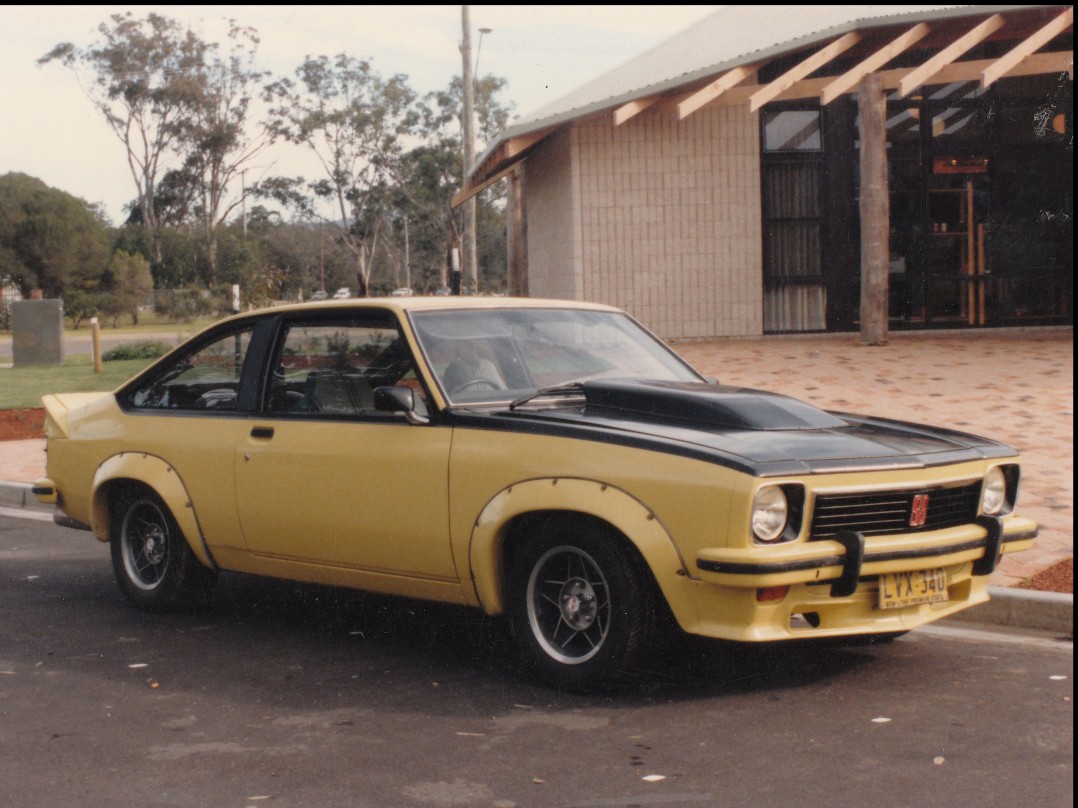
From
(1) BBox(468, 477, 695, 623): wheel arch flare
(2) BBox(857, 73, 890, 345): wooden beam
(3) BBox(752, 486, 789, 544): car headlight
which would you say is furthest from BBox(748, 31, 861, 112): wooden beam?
(3) BBox(752, 486, 789, 544): car headlight

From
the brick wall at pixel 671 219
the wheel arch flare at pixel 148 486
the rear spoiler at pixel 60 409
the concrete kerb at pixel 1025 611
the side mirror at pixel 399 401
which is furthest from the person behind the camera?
the brick wall at pixel 671 219

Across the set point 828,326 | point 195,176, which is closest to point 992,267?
point 828,326

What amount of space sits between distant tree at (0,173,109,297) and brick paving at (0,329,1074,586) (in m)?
44.1

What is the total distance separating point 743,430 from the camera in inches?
213

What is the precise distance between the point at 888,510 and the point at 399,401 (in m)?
2.02

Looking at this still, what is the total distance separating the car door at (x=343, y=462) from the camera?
5848 millimetres

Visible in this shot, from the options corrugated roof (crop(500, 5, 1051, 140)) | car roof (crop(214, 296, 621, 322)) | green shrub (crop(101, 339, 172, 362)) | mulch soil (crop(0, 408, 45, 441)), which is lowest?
mulch soil (crop(0, 408, 45, 441))

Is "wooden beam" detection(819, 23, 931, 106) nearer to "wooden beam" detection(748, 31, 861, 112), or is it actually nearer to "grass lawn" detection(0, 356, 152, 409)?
"wooden beam" detection(748, 31, 861, 112)

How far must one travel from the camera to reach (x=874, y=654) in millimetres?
6066

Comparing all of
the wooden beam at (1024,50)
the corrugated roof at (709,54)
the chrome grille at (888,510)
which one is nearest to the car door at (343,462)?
the chrome grille at (888,510)

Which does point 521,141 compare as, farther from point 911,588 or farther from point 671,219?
point 911,588

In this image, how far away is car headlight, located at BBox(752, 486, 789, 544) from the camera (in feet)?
16.3

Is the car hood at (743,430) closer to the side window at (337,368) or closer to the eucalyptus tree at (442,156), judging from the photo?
the side window at (337,368)

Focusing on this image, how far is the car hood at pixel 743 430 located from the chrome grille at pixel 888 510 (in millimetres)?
115
